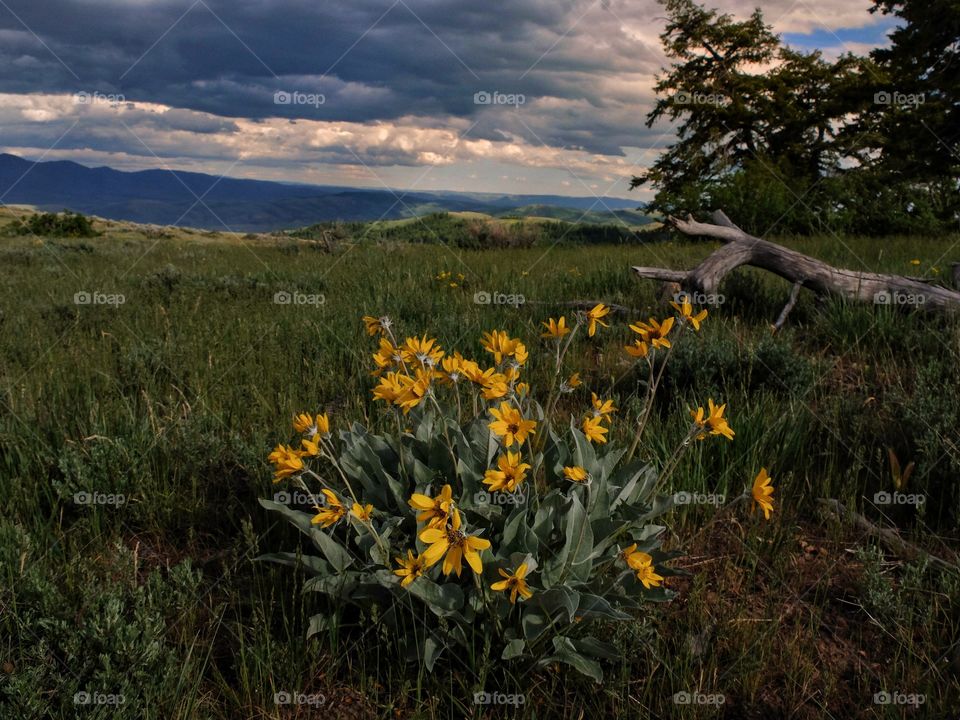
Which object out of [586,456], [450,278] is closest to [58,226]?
[450,278]

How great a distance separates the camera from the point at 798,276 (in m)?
6.13

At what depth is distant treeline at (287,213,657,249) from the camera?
44.7ft

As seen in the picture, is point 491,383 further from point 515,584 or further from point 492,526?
point 515,584

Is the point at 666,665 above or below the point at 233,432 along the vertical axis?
below

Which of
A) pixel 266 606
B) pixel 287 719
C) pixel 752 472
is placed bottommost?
pixel 287 719

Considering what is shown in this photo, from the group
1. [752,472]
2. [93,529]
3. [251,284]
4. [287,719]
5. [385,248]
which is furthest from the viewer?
[385,248]

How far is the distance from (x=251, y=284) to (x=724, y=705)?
7.33m

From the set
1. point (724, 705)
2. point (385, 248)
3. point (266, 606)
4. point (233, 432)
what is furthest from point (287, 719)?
point (385, 248)

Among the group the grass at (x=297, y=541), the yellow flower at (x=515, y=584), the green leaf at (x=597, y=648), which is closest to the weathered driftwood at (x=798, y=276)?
the grass at (x=297, y=541)

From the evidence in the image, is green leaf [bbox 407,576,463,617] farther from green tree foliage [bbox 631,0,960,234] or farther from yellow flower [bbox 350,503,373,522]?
green tree foliage [bbox 631,0,960,234]

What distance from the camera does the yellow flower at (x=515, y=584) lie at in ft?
6.47

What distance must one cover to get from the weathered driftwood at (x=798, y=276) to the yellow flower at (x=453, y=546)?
14.4 feet

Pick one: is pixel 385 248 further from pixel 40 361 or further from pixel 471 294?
pixel 40 361

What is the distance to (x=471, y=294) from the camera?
7309 millimetres
